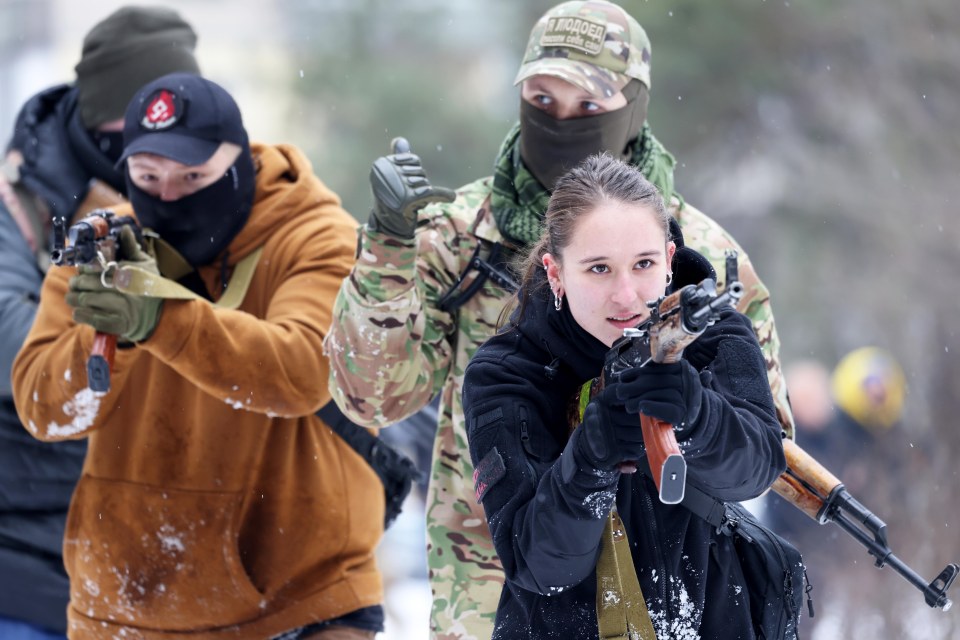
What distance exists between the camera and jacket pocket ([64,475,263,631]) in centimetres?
439

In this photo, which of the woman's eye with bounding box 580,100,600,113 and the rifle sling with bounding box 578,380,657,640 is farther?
the woman's eye with bounding box 580,100,600,113

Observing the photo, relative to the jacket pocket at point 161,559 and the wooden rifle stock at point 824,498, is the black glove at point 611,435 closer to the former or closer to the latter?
the wooden rifle stock at point 824,498

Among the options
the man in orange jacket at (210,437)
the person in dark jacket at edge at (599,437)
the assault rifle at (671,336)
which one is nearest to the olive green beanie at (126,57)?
the man in orange jacket at (210,437)

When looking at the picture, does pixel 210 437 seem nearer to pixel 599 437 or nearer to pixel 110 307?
pixel 110 307

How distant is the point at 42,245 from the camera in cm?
512

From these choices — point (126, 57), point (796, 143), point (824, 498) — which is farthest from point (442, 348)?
point (796, 143)

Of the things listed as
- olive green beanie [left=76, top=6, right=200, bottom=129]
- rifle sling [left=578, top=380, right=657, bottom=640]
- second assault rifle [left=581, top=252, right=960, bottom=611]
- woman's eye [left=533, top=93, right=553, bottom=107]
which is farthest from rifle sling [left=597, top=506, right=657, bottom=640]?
olive green beanie [left=76, top=6, right=200, bottom=129]

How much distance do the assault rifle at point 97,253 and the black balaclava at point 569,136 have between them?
1.14 m

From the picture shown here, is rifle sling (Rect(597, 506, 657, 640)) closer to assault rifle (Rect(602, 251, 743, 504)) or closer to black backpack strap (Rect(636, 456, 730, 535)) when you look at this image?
black backpack strap (Rect(636, 456, 730, 535))

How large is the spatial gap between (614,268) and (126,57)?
3.01m

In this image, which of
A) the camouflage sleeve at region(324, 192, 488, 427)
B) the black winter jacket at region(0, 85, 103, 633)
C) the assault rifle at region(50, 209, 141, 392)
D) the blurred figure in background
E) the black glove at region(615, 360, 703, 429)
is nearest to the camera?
the black glove at region(615, 360, 703, 429)

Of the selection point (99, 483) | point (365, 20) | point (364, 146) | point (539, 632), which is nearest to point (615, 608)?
point (539, 632)

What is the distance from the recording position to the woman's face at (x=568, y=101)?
13.1 ft

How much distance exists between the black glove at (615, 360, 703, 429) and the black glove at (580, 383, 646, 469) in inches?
1.6
